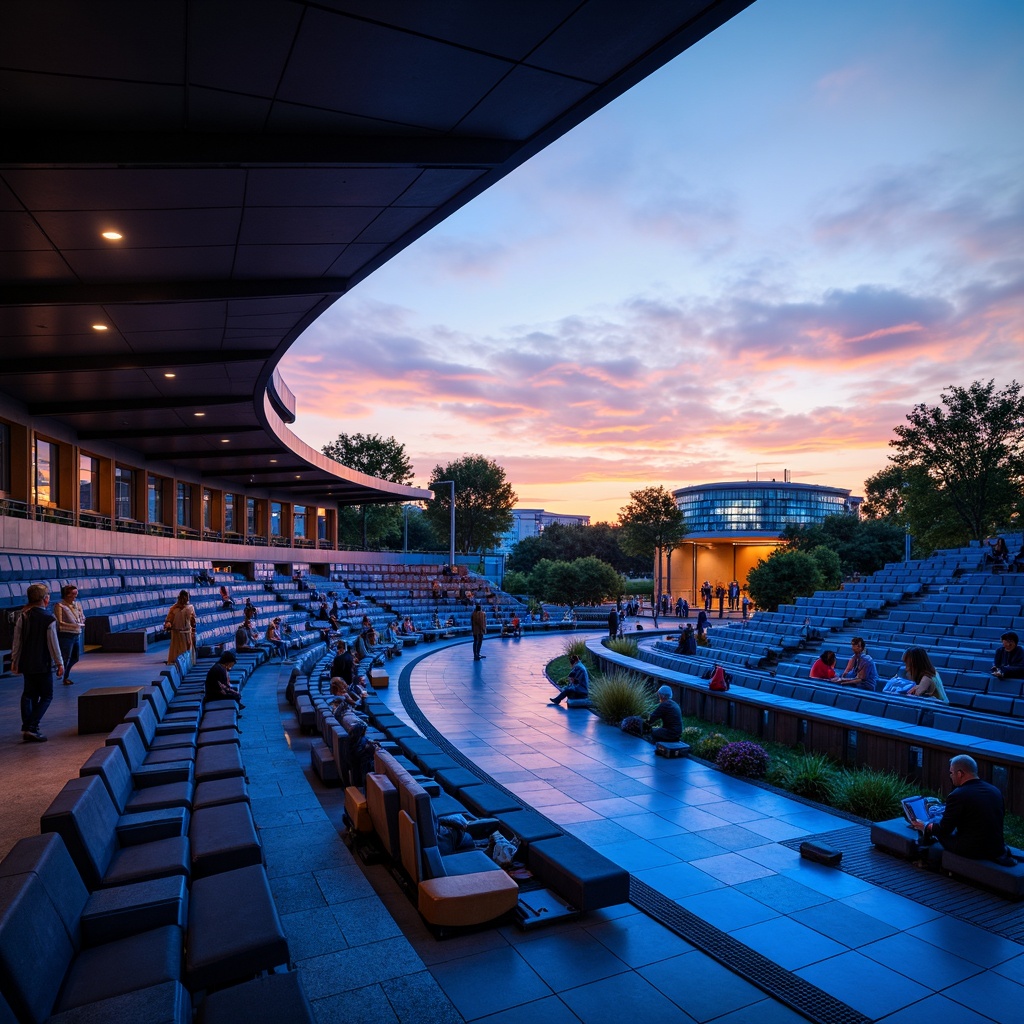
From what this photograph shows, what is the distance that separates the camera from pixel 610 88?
618 cm

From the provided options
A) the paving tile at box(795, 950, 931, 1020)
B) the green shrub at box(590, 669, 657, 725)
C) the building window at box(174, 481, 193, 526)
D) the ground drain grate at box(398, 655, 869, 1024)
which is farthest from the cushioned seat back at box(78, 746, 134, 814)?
the building window at box(174, 481, 193, 526)

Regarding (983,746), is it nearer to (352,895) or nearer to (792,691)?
(792,691)

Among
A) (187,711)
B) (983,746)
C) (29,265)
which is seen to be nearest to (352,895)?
(187,711)

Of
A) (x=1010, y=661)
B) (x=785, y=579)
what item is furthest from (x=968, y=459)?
Answer: (x=1010, y=661)

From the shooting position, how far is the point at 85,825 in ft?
13.4

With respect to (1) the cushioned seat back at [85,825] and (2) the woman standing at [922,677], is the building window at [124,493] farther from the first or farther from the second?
(2) the woman standing at [922,677]

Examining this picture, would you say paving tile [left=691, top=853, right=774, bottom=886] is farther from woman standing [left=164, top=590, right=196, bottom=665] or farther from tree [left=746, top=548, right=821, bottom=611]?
tree [left=746, top=548, right=821, bottom=611]

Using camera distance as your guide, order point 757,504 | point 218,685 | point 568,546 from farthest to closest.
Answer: point 757,504 → point 568,546 → point 218,685

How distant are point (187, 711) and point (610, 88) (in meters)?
8.40

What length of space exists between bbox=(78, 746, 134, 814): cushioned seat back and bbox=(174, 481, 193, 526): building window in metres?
28.6

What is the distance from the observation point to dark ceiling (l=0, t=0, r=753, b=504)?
511cm

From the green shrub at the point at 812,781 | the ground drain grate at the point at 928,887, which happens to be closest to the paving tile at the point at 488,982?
the ground drain grate at the point at 928,887

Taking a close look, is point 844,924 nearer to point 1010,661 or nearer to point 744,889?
point 744,889

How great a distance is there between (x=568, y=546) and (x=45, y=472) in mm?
57374
